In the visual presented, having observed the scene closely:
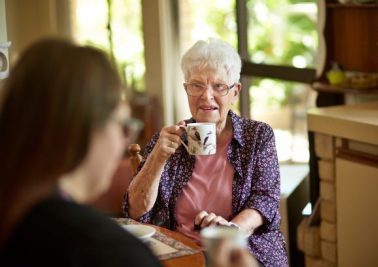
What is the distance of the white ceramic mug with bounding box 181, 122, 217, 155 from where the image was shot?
2.18 metres

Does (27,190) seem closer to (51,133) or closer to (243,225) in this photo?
(51,133)

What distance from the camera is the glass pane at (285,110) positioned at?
418 centimetres

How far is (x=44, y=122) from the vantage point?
1118 millimetres

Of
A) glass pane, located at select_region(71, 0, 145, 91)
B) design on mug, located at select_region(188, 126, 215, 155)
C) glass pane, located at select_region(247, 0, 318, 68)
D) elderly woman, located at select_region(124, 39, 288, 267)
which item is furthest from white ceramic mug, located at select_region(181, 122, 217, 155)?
glass pane, located at select_region(71, 0, 145, 91)

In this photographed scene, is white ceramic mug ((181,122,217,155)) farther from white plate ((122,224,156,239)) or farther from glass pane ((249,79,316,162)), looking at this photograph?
glass pane ((249,79,316,162))

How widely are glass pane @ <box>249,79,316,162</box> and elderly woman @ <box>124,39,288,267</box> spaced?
5.32ft

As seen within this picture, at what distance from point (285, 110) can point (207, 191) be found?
235cm

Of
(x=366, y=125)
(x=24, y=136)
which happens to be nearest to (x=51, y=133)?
(x=24, y=136)

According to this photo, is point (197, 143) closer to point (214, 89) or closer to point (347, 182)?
point (214, 89)

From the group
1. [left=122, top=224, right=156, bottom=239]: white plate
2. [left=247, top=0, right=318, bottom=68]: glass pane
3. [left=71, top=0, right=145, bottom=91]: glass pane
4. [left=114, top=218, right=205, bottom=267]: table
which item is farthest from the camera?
[left=71, top=0, right=145, bottom=91]: glass pane

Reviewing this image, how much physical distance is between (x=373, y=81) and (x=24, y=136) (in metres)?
2.15

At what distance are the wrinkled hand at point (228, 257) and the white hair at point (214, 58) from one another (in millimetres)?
1245

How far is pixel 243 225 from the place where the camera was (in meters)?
Result: 2.29

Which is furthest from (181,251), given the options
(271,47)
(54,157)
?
(271,47)
